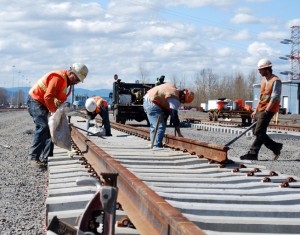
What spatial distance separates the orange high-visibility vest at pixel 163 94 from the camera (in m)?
9.73

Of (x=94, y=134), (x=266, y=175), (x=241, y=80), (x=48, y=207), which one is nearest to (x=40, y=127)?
(x=266, y=175)

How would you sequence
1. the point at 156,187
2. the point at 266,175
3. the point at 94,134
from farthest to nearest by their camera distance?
the point at 94,134
the point at 266,175
the point at 156,187

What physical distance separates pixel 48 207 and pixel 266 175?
293 cm

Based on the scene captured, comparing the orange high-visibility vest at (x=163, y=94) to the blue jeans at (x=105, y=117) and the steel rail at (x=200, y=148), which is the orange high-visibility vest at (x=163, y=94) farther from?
the blue jeans at (x=105, y=117)

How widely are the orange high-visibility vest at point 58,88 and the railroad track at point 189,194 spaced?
849 mm

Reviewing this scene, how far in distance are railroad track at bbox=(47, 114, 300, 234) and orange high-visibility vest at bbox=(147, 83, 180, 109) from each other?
59.1 inches

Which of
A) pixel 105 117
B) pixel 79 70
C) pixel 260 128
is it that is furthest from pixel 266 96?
pixel 105 117

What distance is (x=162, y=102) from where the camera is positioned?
10.1 metres

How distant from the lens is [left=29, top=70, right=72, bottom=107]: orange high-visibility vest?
8.15 metres

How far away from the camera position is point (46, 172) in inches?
321

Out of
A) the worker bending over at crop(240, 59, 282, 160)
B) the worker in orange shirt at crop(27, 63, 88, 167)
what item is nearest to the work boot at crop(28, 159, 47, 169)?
the worker in orange shirt at crop(27, 63, 88, 167)

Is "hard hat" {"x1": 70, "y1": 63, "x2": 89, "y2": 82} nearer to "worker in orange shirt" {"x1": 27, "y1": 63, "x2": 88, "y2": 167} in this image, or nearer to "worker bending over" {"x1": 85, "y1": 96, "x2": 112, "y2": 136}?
"worker in orange shirt" {"x1": 27, "y1": 63, "x2": 88, "y2": 167}

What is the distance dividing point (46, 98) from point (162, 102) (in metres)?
2.64

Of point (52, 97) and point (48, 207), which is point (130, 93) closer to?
point (52, 97)
